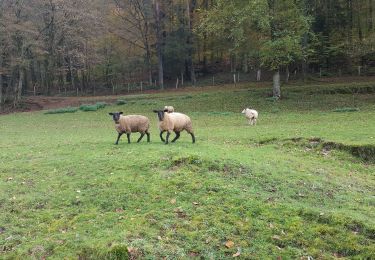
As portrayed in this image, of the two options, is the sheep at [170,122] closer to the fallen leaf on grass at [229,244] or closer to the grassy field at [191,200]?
the grassy field at [191,200]

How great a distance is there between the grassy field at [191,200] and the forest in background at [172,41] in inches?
808

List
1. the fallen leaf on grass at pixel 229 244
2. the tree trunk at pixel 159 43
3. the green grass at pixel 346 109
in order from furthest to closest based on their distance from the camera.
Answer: the tree trunk at pixel 159 43 → the green grass at pixel 346 109 → the fallen leaf on grass at pixel 229 244

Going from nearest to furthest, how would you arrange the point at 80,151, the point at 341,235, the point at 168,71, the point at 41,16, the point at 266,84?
1. the point at 341,235
2. the point at 80,151
3. the point at 266,84
4. the point at 41,16
5. the point at 168,71

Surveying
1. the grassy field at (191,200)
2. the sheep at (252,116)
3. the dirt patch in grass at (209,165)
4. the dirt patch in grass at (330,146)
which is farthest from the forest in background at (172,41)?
the dirt patch in grass at (209,165)

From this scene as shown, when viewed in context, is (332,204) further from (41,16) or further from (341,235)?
(41,16)

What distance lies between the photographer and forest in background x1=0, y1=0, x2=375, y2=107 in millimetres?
37750

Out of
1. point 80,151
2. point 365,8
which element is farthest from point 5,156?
point 365,8

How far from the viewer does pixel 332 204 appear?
36.0 feet

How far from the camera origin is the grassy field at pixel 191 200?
8961 millimetres

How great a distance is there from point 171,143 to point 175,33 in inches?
1699

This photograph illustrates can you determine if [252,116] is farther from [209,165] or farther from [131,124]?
[209,165]

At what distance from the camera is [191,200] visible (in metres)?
10.8

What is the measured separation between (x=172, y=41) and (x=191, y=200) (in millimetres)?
48142

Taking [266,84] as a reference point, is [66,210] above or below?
below
